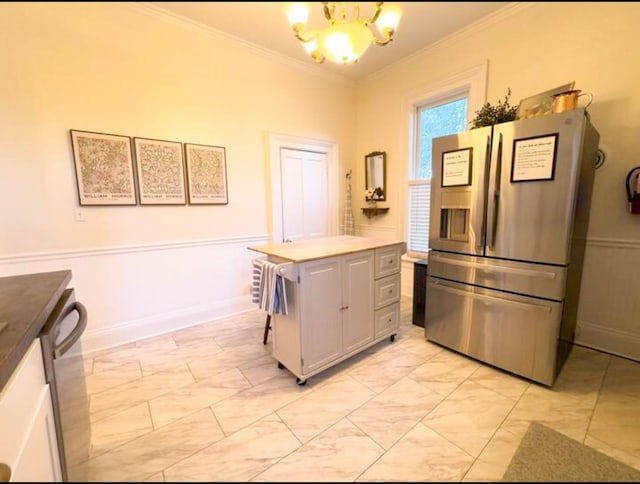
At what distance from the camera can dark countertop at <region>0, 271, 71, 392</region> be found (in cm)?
86

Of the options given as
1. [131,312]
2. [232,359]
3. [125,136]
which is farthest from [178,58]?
[232,359]

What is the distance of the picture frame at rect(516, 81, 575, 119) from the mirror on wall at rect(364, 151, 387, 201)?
1.87m

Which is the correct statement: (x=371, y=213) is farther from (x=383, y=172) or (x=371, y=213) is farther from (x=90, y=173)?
(x=90, y=173)

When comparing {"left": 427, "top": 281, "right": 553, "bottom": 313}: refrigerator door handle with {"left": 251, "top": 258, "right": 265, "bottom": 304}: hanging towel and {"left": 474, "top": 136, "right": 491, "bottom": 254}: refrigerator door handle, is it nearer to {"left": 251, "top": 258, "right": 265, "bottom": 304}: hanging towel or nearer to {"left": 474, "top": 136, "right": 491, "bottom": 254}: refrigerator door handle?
{"left": 474, "top": 136, "right": 491, "bottom": 254}: refrigerator door handle

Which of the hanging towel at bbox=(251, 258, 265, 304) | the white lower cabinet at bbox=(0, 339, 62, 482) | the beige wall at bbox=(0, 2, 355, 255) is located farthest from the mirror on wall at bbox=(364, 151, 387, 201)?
the white lower cabinet at bbox=(0, 339, 62, 482)

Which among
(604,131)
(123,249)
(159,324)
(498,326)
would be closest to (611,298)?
(498,326)

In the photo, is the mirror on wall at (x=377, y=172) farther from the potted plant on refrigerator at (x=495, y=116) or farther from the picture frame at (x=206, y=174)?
the picture frame at (x=206, y=174)

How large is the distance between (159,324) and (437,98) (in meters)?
3.83

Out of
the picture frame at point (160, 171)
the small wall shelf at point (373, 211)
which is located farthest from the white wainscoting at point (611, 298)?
the picture frame at point (160, 171)

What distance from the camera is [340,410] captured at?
5.81 ft

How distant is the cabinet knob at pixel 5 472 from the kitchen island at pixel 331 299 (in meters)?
1.29

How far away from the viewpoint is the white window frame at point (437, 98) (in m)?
2.73

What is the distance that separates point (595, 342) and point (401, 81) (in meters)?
3.27

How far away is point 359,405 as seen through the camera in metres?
1.82
